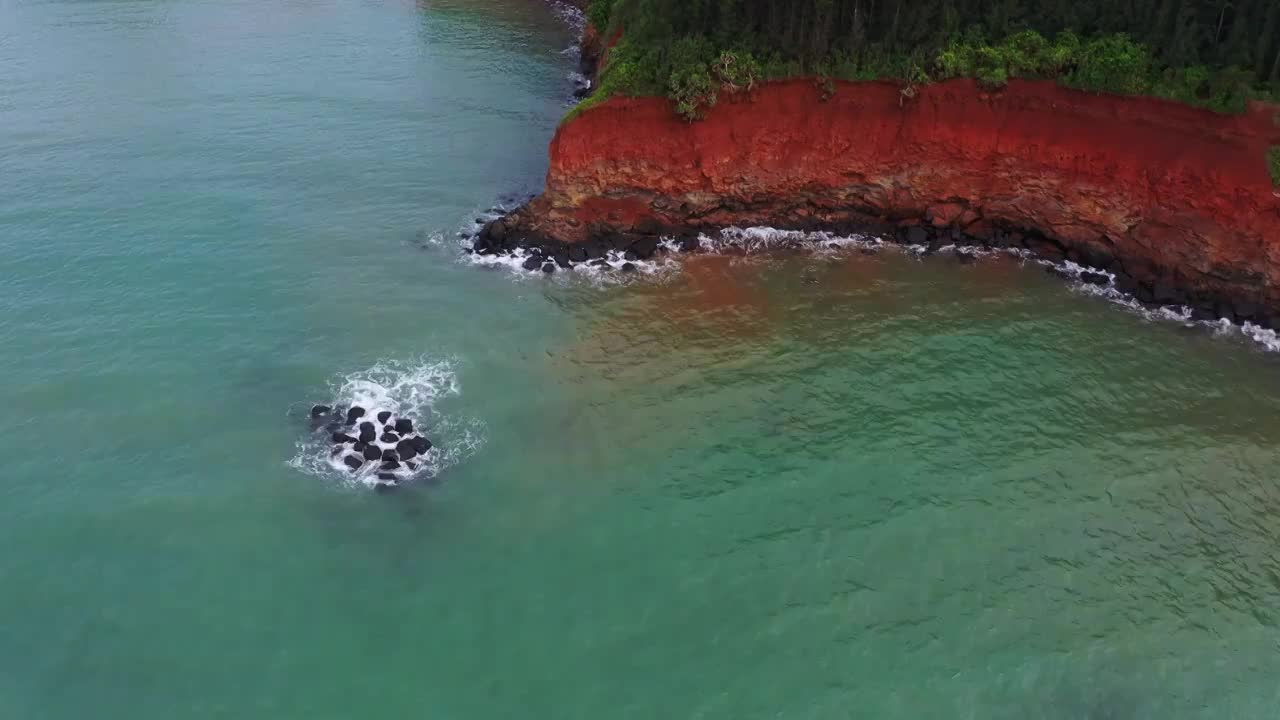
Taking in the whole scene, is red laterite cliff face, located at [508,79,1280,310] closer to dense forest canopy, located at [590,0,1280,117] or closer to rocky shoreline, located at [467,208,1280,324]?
rocky shoreline, located at [467,208,1280,324]

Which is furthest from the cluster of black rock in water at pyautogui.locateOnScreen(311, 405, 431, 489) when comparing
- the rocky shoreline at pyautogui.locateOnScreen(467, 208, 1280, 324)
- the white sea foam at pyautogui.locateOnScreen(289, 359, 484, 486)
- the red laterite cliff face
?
the red laterite cliff face

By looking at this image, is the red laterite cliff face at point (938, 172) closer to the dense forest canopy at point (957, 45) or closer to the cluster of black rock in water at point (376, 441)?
the dense forest canopy at point (957, 45)

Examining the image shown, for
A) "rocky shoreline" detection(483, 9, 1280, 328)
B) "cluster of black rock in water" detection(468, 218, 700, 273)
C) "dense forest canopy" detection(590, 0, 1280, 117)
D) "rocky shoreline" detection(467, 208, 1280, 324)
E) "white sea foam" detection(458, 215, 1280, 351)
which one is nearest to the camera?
"dense forest canopy" detection(590, 0, 1280, 117)

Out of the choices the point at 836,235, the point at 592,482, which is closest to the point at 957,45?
the point at 836,235

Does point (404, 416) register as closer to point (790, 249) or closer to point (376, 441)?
point (376, 441)

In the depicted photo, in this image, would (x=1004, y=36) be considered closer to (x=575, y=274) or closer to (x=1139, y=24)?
(x=1139, y=24)

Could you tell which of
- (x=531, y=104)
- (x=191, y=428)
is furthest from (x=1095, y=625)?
(x=531, y=104)
